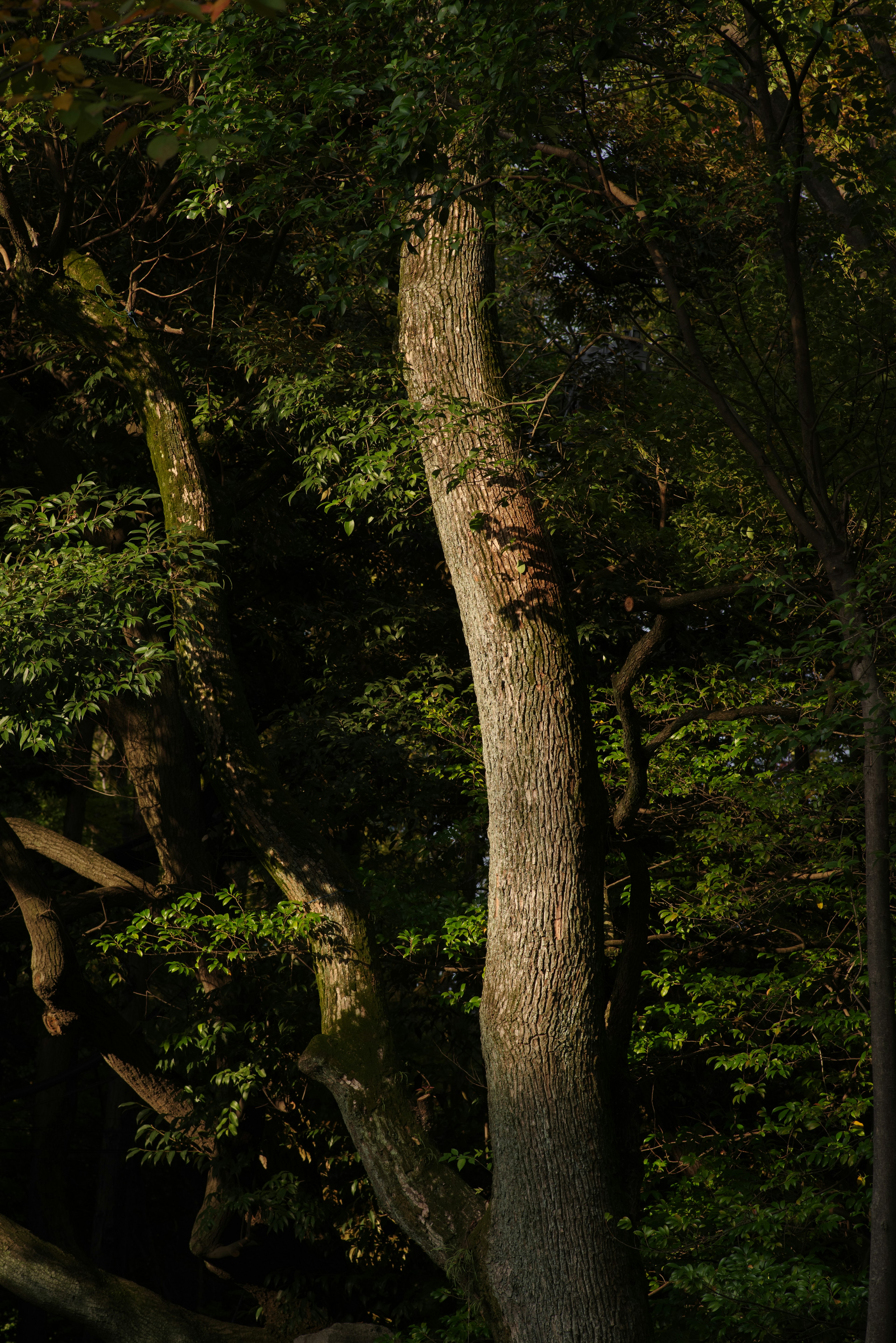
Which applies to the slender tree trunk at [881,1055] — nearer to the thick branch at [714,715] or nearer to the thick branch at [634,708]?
the thick branch at [714,715]

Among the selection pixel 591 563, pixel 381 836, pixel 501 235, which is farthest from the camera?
pixel 381 836

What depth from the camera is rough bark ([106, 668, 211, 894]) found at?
8.52m

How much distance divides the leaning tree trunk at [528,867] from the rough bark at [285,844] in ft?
2.22

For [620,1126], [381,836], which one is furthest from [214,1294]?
[620,1126]

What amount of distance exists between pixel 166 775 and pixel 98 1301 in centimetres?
364

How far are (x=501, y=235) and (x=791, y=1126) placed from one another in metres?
5.74

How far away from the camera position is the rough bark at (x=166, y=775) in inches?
335

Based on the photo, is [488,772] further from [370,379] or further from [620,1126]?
[370,379]

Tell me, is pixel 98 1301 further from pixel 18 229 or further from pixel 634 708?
pixel 18 229

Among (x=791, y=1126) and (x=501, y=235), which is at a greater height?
(x=501, y=235)

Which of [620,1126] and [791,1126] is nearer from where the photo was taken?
[620,1126]

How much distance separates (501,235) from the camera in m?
6.61

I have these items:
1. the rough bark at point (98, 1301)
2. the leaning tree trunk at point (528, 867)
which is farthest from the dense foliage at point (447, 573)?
the rough bark at point (98, 1301)

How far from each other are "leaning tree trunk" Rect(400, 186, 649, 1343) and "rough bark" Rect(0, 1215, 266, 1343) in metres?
2.75
